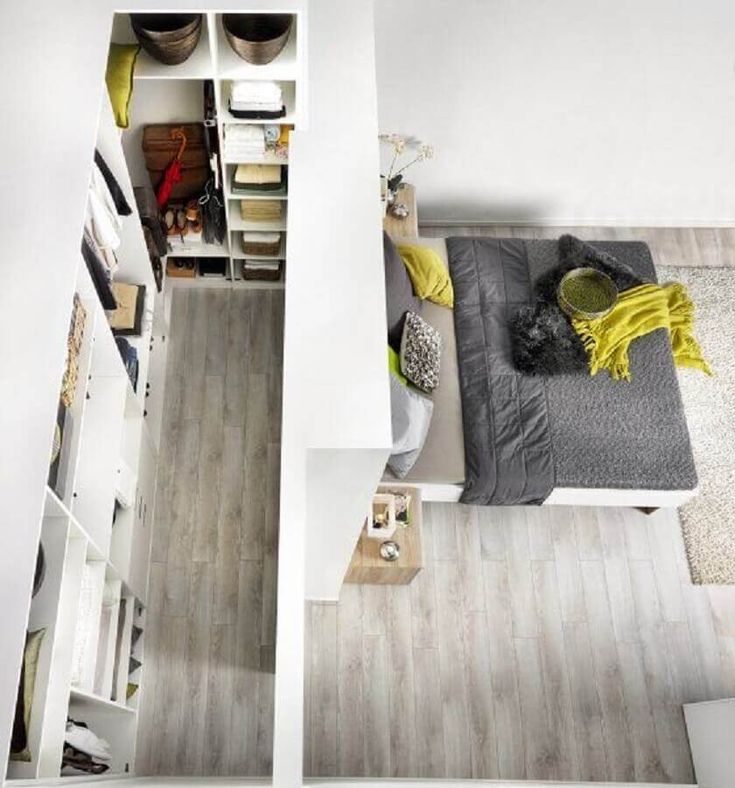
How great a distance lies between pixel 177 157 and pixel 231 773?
250cm

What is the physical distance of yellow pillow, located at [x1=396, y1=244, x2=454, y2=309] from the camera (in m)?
3.37

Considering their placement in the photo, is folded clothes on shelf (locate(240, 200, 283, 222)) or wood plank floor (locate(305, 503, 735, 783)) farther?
folded clothes on shelf (locate(240, 200, 283, 222))

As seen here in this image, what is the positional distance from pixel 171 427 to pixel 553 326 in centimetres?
185

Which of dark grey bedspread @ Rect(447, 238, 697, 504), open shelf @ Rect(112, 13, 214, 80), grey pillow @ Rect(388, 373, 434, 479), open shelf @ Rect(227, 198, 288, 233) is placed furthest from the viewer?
open shelf @ Rect(227, 198, 288, 233)

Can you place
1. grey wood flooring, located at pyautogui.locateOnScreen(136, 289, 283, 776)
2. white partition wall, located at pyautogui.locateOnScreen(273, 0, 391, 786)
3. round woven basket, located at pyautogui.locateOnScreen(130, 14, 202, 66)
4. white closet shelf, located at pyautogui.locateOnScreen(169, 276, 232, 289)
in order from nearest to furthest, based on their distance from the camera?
white partition wall, located at pyautogui.locateOnScreen(273, 0, 391, 786) < round woven basket, located at pyautogui.locateOnScreen(130, 14, 202, 66) < grey wood flooring, located at pyautogui.locateOnScreen(136, 289, 283, 776) < white closet shelf, located at pyautogui.locateOnScreen(169, 276, 232, 289)

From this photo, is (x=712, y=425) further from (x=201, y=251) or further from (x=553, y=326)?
(x=201, y=251)

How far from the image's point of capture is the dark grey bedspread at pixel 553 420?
3145 mm

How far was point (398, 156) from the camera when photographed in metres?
3.77

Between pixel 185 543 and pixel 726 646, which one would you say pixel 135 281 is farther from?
pixel 726 646

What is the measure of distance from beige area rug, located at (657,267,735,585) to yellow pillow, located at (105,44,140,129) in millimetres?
2944

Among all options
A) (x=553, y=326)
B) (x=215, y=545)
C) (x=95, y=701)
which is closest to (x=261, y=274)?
(x=215, y=545)

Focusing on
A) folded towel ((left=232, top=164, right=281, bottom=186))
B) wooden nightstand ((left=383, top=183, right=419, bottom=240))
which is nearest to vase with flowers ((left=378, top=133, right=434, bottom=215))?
wooden nightstand ((left=383, top=183, right=419, bottom=240))

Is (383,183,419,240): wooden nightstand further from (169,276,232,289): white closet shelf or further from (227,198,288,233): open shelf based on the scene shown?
(169,276,232,289): white closet shelf

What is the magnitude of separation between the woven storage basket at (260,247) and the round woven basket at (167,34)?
98cm
